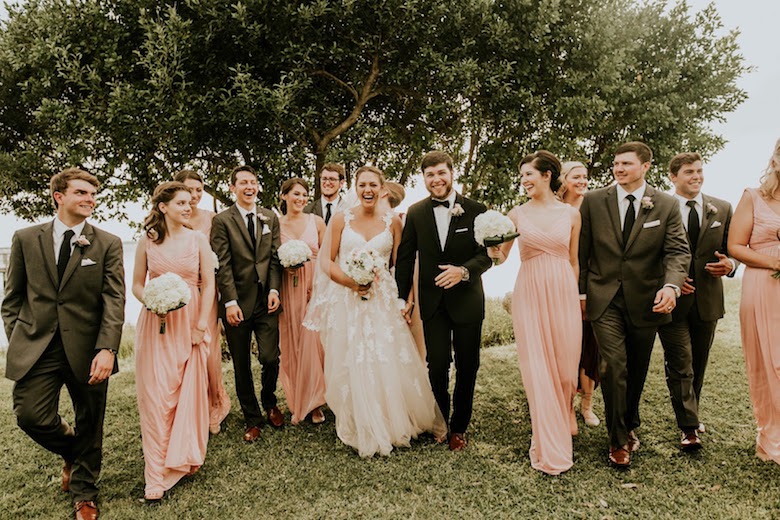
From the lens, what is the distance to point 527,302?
15.1 ft

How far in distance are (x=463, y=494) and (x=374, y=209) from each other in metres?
2.66

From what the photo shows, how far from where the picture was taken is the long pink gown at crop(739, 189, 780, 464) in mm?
4246

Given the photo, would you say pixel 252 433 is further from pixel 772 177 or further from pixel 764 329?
pixel 772 177

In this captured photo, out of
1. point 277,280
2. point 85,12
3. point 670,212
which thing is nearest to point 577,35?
point 670,212

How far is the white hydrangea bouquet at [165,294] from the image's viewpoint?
13.3 feet

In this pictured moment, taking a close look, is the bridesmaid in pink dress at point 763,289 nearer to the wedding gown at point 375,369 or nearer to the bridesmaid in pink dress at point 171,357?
the wedding gown at point 375,369

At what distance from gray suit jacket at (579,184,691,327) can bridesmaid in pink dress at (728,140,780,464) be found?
1.75 ft

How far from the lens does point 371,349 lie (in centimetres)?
493

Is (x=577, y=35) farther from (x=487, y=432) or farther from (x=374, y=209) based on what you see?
(x=487, y=432)

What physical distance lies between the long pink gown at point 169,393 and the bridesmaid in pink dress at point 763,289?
4.71 meters

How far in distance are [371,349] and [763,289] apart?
337cm

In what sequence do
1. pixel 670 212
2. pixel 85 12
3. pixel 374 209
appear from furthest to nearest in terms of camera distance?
pixel 85 12
pixel 374 209
pixel 670 212

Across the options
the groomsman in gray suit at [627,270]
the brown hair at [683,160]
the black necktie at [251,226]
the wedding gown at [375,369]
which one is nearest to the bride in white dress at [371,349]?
the wedding gown at [375,369]

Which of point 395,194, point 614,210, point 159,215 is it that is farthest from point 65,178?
point 614,210
